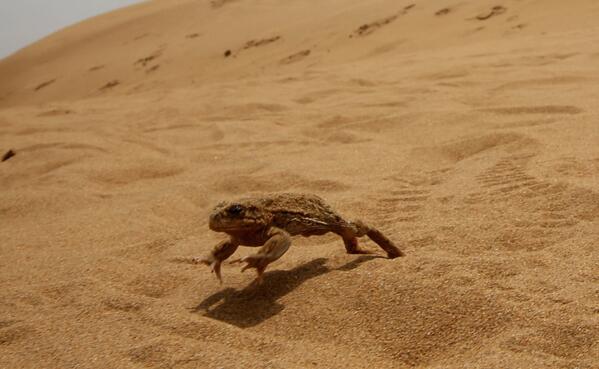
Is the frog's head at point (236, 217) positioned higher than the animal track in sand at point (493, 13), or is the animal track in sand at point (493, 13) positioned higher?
the frog's head at point (236, 217)

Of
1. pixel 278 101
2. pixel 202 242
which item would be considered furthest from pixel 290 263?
pixel 278 101

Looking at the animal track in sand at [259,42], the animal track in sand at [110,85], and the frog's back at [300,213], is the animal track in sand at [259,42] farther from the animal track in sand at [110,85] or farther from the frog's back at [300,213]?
the frog's back at [300,213]

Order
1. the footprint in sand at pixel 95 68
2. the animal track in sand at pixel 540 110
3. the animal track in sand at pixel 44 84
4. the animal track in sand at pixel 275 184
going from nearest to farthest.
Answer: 1. the animal track in sand at pixel 275 184
2. the animal track in sand at pixel 540 110
3. the footprint in sand at pixel 95 68
4. the animal track in sand at pixel 44 84

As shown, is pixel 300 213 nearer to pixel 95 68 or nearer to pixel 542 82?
pixel 542 82

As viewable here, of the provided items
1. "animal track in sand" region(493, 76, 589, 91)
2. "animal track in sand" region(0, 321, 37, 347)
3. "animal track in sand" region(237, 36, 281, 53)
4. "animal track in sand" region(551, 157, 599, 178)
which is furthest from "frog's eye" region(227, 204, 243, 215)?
"animal track in sand" region(237, 36, 281, 53)

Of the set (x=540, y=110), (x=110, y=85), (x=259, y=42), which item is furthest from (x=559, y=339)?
(x=110, y=85)

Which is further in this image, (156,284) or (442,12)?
(442,12)

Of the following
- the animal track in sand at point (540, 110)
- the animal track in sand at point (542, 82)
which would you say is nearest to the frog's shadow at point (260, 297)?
the animal track in sand at point (540, 110)

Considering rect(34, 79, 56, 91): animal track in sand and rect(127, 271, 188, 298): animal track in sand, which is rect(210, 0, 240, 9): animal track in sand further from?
rect(127, 271, 188, 298): animal track in sand
